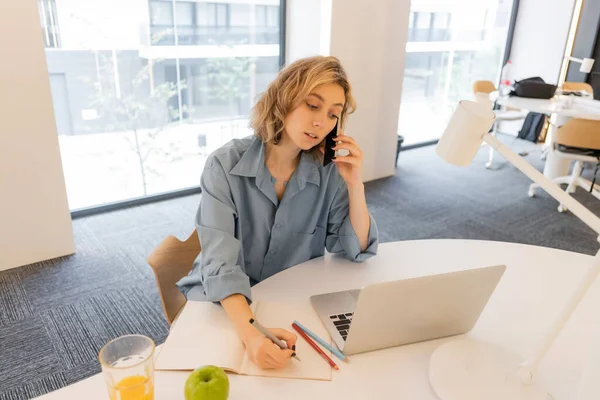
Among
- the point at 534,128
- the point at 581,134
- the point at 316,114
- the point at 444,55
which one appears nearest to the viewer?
the point at 316,114

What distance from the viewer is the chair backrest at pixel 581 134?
3633mm

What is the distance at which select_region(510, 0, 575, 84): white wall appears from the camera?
5676mm

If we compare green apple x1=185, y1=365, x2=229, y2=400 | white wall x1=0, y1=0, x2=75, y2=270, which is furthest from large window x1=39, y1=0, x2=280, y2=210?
green apple x1=185, y1=365, x2=229, y2=400

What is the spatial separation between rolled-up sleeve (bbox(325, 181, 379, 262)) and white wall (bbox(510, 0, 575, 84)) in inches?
215

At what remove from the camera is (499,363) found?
37.3 inches

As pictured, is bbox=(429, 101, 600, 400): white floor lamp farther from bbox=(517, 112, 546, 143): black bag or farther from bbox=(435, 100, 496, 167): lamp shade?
bbox=(517, 112, 546, 143): black bag

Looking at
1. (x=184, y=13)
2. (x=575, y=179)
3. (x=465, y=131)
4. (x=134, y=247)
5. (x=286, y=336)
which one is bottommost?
(x=134, y=247)

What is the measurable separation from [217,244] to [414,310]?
1.68 feet

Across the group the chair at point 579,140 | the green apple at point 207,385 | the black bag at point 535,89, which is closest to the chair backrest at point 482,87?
the black bag at point 535,89

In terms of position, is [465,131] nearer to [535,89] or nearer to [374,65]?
[374,65]

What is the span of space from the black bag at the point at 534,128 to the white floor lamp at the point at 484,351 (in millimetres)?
5578

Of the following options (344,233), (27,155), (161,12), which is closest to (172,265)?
(344,233)

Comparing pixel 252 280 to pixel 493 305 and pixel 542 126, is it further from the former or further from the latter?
pixel 542 126

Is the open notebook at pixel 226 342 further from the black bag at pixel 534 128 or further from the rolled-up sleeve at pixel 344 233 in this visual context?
the black bag at pixel 534 128
